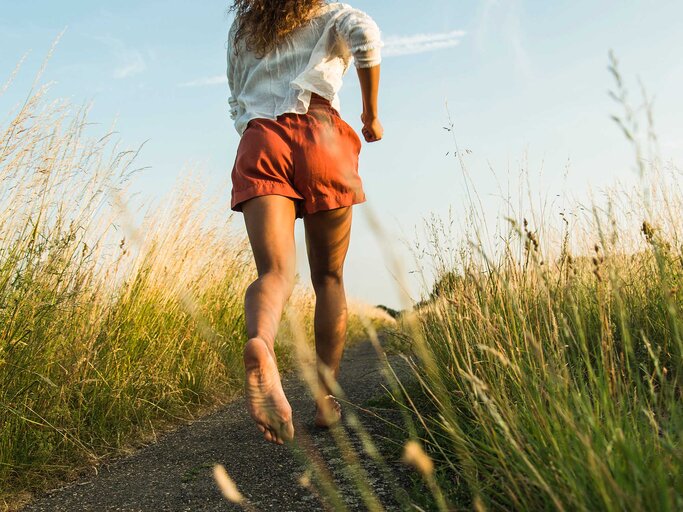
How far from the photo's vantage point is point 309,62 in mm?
2199

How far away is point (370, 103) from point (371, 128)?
96 mm

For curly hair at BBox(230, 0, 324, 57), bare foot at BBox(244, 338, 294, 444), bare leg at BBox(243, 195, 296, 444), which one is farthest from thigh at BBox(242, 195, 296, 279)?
curly hair at BBox(230, 0, 324, 57)

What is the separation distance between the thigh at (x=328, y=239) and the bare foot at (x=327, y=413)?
519 mm

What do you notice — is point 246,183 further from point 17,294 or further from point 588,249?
point 588,249

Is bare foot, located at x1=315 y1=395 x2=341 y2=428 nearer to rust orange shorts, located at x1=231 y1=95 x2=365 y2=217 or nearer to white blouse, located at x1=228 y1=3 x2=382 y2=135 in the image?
rust orange shorts, located at x1=231 y1=95 x2=365 y2=217

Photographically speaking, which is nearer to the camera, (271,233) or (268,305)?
(268,305)

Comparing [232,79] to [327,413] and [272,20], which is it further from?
[327,413]

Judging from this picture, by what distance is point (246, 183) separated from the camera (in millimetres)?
2070

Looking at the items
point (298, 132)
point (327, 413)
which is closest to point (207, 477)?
point (327, 413)

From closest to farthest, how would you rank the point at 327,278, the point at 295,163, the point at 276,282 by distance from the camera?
the point at 276,282, the point at 295,163, the point at 327,278

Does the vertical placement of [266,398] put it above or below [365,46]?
below

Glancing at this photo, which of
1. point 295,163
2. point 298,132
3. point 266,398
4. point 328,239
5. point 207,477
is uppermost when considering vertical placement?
point 298,132

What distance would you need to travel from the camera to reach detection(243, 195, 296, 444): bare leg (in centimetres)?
156

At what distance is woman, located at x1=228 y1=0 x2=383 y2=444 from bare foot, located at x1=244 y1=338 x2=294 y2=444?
32cm
